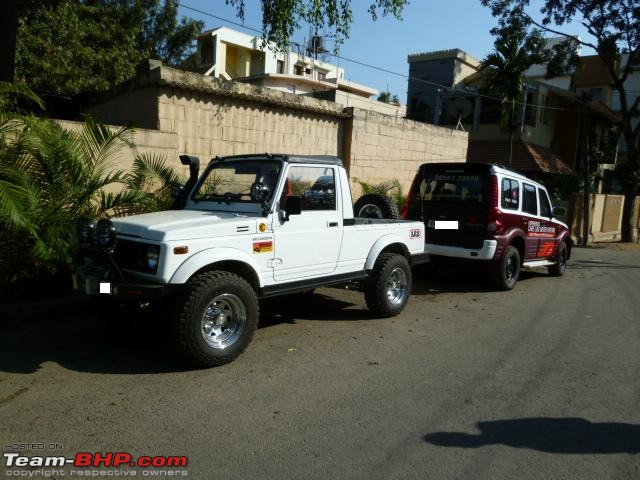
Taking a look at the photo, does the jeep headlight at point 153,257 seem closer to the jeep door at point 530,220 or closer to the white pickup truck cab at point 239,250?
the white pickup truck cab at point 239,250

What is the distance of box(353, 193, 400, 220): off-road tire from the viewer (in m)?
7.77

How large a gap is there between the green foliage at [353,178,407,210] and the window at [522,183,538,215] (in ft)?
12.4

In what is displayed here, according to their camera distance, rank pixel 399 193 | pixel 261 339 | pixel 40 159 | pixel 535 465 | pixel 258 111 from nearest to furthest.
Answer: pixel 535 465
pixel 261 339
pixel 40 159
pixel 258 111
pixel 399 193

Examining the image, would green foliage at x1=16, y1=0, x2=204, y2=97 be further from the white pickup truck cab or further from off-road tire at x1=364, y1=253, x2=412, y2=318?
off-road tire at x1=364, y1=253, x2=412, y2=318

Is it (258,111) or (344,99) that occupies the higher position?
(344,99)

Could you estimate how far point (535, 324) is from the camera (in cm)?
687

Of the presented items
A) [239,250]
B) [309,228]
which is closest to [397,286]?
[309,228]

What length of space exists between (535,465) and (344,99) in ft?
59.1

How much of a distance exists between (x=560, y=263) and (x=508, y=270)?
260 cm

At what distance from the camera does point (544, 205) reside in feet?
33.2

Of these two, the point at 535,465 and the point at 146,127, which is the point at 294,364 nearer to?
the point at 535,465

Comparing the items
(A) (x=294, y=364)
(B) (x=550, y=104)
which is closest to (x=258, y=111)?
(A) (x=294, y=364)

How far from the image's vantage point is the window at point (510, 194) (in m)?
8.64

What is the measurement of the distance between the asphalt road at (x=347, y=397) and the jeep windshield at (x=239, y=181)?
1.56 meters
